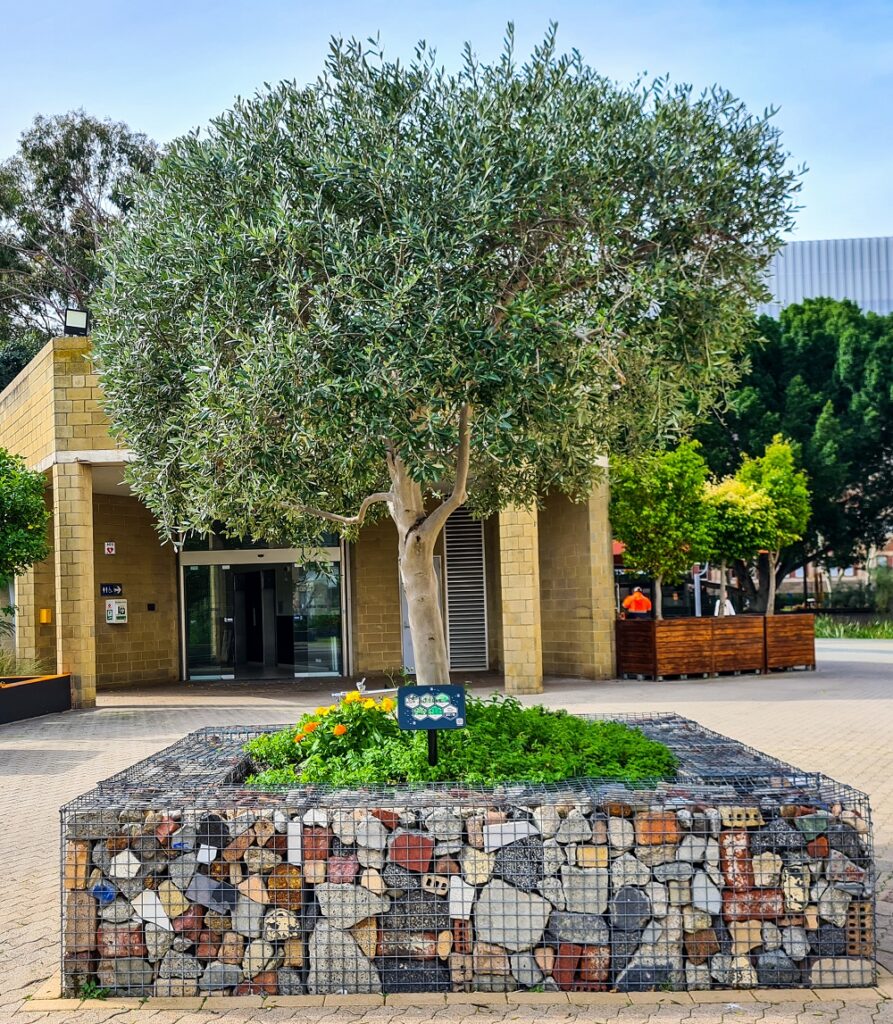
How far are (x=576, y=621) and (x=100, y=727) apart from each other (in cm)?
821

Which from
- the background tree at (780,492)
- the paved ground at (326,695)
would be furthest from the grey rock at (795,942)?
the background tree at (780,492)

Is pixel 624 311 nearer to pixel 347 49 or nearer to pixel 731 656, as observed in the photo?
pixel 347 49

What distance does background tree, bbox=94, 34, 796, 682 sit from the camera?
582 cm

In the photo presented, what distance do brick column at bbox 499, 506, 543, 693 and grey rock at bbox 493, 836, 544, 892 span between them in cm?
1192

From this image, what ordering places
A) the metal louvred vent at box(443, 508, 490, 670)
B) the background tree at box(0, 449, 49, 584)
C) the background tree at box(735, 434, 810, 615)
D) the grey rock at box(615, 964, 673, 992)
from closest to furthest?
the grey rock at box(615, 964, 673, 992) < the background tree at box(0, 449, 49, 584) < the background tree at box(735, 434, 810, 615) < the metal louvred vent at box(443, 508, 490, 670)

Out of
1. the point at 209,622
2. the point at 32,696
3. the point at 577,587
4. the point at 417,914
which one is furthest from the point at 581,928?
the point at 209,622

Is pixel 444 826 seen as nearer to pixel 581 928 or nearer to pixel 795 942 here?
pixel 581 928

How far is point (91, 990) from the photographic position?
185 inches

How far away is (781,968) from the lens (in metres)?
4.63

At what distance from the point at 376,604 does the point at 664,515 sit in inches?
228

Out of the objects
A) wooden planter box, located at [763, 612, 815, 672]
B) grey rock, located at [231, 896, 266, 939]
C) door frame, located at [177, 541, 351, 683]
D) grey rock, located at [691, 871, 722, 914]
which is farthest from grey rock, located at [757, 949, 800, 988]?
door frame, located at [177, 541, 351, 683]

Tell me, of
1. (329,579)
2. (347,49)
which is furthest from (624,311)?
(329,579)

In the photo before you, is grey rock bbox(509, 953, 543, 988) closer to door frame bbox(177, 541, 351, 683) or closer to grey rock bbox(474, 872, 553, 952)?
grey rock bbox(474, 872, 553, 952)

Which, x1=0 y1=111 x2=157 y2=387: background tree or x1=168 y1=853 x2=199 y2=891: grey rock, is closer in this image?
x1=168 y1=853 x2=199 y2=891: grey rock
